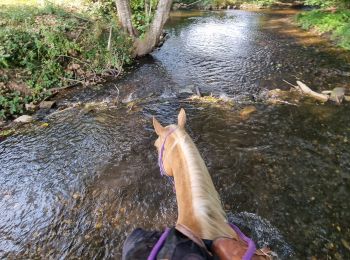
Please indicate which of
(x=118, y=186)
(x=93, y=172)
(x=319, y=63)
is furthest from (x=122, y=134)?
(x=319, y=63)

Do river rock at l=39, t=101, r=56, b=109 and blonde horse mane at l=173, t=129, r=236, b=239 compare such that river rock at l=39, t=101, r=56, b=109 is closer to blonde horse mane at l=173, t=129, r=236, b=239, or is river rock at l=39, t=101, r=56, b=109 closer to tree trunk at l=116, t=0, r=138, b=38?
tree trunk at l=116, t=0, r=138, b=38

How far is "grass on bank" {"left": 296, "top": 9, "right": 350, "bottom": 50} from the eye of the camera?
12.0m

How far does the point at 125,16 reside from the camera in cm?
1125

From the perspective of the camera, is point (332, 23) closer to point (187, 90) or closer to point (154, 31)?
point (154, 31)

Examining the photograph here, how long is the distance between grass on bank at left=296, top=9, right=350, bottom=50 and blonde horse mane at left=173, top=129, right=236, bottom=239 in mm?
11700

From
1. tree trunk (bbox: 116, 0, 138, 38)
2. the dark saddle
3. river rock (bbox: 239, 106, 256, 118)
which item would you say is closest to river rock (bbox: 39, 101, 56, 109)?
tree trunk (bbox: 116, 0, 138, 38)

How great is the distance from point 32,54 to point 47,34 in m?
0.82

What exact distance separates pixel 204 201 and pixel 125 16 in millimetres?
10772

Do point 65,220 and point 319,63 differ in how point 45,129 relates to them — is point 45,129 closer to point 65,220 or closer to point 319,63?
point 65,220

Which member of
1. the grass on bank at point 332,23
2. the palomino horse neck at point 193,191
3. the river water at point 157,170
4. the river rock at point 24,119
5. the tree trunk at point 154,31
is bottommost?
the grass on bank at point 332,23

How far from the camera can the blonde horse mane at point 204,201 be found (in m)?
1.76

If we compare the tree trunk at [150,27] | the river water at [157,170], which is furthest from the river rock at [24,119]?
the tree trunk at [150,27]

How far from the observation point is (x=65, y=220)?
432cm

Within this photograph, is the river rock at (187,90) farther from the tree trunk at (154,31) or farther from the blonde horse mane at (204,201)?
the blonde horse mane at (204,201)
